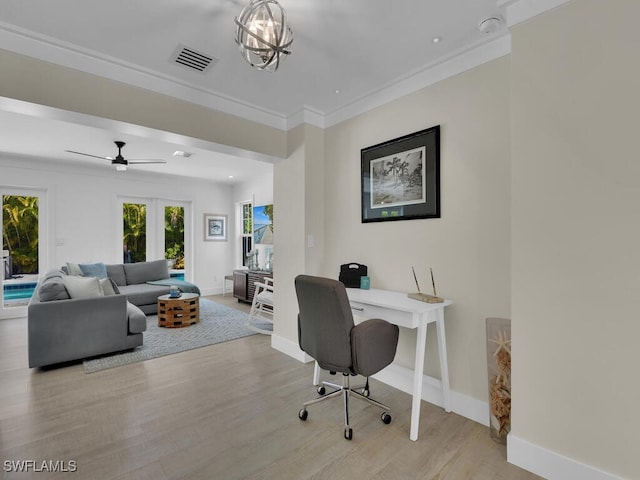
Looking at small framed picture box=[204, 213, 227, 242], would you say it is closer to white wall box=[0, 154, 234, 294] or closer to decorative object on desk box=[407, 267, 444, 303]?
white wall box=[0, 154, 234, 294]

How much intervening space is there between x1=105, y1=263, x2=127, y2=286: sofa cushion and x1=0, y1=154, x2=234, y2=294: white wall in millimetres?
439

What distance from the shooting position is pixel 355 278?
2857 mm

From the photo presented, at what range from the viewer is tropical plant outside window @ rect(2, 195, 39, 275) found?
5.04 meters

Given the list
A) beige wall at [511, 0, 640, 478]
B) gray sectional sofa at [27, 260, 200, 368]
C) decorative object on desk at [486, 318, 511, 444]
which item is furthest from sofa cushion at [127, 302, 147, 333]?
beige wall at [511, 0, 640, 478]

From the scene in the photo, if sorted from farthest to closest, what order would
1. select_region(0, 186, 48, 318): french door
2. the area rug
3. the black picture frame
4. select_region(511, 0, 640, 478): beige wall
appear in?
1. select_region(0, 186, 48, 318): french door
2. the area rug
3. the black picture frame
4. select_region(511, 0, 640, 478): beige wall

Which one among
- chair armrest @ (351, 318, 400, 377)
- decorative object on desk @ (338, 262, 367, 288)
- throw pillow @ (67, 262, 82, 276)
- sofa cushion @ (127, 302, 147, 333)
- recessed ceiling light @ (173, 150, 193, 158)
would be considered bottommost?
sofa cushion @ (127, 302, 147, 333)

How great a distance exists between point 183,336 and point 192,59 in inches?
128

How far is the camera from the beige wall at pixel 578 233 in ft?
4.60

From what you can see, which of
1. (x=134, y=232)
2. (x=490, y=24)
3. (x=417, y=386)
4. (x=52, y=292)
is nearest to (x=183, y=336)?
(x=52, y=292)

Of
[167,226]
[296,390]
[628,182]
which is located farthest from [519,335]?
[167,226]

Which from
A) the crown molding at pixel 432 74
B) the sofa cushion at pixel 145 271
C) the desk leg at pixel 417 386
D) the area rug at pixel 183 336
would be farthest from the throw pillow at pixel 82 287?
the desk leg at pixel 417 386

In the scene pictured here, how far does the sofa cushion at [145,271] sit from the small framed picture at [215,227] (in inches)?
49.7

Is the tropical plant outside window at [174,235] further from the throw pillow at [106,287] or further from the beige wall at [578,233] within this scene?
the beige wall at [578,233]

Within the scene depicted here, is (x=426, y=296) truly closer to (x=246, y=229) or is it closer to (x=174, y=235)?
(x=246, y=229)
